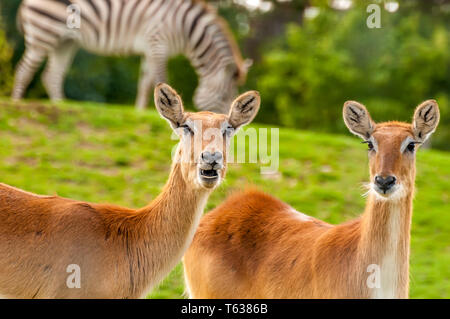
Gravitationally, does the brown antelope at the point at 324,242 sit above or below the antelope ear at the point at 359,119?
below

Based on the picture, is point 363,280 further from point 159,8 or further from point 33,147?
point 159,8

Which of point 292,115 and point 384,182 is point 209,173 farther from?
point 292,115

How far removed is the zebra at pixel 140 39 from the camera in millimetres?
15852

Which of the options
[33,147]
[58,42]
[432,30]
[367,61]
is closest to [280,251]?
[33,147]

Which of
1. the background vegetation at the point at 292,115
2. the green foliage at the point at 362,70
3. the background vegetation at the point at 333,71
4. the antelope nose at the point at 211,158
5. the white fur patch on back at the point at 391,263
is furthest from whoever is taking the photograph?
the green foliage at the point at 362,70

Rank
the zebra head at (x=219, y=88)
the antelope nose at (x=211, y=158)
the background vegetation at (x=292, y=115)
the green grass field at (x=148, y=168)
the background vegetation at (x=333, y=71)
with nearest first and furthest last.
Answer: the antelope nose at (x=211, y=158) < the green grass field at (x=148, y=168) < the background vegetation at (x=292, y=115) < the zebra head at (x=219, y=88) < the background vegetation at (x=333, y=71)

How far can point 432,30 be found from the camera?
32719 millimetres

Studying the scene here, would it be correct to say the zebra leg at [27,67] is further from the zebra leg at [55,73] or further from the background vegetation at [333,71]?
the background vegetation at [333,71]

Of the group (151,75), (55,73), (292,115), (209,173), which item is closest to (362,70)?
(292,115)

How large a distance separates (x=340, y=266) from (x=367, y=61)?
2498 centimetres

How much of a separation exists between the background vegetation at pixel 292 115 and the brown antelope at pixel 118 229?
90.4 inches

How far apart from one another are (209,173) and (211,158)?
0.12 m

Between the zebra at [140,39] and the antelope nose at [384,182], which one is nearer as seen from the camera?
the antelope nose at [384,182]

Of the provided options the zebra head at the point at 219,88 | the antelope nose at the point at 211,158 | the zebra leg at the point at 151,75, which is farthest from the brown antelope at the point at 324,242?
the zebra leg at the point at 151,75
